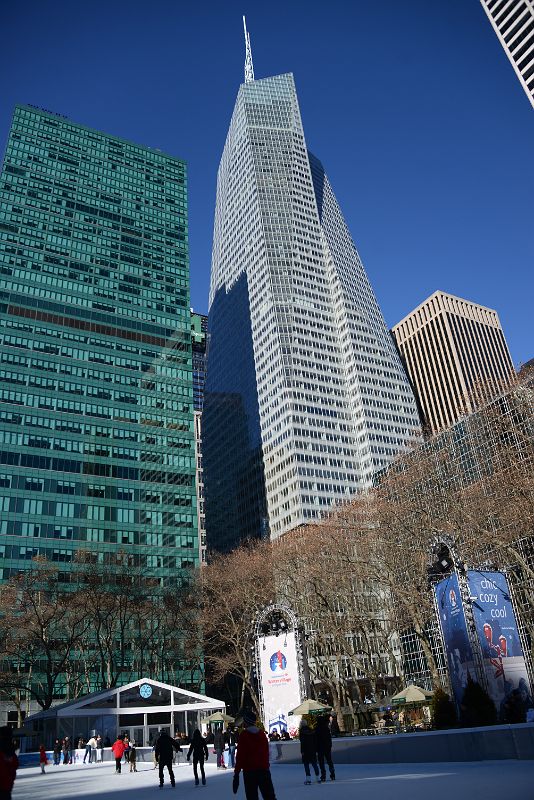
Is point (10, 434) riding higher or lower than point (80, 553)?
higher

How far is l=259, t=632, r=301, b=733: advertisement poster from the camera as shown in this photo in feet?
117

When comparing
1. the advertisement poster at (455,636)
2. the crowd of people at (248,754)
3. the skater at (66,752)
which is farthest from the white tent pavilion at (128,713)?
the advertisement poster at (455,636)

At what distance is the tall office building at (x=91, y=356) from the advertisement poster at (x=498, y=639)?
69044 mm

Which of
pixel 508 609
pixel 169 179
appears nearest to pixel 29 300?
pixel 169 179

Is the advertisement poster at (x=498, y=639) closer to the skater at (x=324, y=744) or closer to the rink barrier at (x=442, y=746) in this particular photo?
the rink barrier at (x=442, y=746)

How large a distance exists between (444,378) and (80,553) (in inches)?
5741

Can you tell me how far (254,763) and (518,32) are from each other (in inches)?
5554

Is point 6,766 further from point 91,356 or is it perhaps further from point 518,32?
point 518,32

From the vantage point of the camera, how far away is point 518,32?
120 meters

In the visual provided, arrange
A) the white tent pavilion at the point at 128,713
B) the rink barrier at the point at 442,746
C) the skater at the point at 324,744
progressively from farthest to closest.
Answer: the white tent pavilion at the point at 128,713, the skater at the point at 324,744, the rink barrier at the point at 442,746

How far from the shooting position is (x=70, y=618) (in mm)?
66625

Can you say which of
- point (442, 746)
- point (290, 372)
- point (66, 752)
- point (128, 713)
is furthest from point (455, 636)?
point (290, 372)

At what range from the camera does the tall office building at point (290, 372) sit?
14750 centimetres

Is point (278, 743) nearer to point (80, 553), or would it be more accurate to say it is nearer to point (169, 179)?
point (80, 553)
